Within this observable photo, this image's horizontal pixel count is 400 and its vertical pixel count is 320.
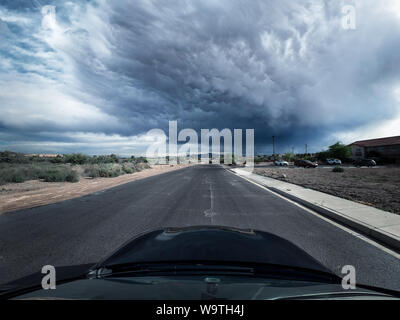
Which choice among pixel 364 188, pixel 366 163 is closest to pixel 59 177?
pixel 364 188

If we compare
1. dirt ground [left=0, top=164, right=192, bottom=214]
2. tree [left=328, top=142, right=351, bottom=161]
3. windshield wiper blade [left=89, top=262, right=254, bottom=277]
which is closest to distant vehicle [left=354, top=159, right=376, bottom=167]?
tree [left=328, top=142, right=351, bottom=161]

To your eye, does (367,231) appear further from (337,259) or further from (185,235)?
(185,235)

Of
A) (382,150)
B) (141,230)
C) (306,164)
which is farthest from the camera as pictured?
(382,150)

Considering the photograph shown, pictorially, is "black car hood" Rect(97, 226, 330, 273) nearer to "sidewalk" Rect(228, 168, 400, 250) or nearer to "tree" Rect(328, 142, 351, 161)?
"sidewalk" Rect(228, 168, 400, 250)

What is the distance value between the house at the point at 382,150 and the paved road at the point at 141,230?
52404mm

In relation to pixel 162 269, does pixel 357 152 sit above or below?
above

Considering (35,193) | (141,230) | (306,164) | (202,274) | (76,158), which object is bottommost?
(35,193)

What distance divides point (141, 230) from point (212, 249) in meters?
3.32

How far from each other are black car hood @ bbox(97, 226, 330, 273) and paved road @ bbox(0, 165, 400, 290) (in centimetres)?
162

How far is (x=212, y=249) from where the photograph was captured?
6.91 ft

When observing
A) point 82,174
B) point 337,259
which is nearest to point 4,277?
point 337,259

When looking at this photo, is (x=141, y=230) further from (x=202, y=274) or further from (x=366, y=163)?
A: (x=366, y=163)

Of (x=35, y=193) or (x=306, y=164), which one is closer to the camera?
(x=35, y=193)

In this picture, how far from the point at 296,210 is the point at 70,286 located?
7.02 m
